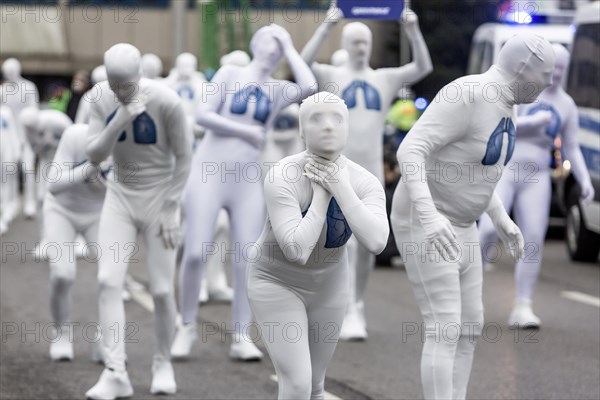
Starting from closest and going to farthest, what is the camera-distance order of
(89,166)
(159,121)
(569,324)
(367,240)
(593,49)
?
1. (367,240)
2. (159,121)
3. (89,166)
4. (569,324)
5. (593,49)

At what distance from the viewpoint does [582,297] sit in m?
13.3

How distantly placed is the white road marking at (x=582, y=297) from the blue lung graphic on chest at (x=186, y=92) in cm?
491

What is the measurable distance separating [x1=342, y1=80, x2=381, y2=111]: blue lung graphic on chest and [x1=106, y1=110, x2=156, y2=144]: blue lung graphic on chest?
255cm

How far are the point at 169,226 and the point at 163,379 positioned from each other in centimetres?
94

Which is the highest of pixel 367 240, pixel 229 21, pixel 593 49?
pixel 367 240

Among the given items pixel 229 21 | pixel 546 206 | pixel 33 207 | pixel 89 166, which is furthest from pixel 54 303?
pixel 229 21

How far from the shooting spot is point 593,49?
15.5m

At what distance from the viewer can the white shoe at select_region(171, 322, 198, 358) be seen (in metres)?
9.70

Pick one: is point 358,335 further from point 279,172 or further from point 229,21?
point 229,21

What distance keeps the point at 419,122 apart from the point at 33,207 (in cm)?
1561

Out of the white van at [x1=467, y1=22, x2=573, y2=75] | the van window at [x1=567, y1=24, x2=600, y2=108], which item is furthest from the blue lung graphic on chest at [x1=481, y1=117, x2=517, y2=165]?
the white van at [x1=467, y1=22, x2=573, y2=75]

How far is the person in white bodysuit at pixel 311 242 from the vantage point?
577cm

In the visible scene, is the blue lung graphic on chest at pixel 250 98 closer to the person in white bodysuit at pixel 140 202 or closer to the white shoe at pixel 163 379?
the person in white bodysuit at pixel 140 202

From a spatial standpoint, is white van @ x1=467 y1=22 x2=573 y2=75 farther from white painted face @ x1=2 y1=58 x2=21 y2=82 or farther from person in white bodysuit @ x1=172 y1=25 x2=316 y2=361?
person in white bodysuit @ x1=172 y1=25 x2=316 y2=361
